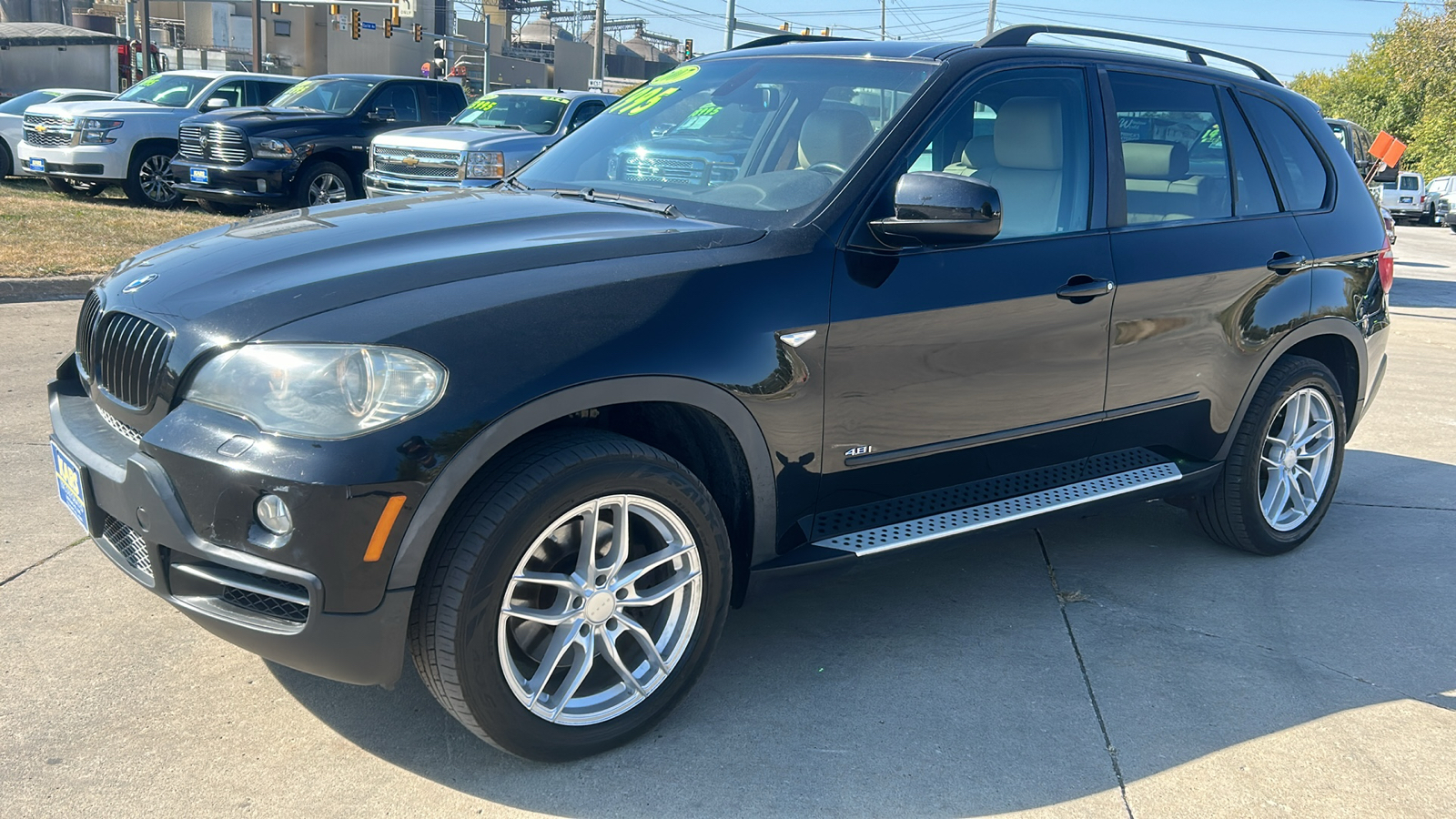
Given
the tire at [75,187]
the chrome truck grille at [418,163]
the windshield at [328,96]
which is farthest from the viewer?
the tire at [75,187]

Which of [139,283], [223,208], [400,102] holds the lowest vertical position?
[223,208]

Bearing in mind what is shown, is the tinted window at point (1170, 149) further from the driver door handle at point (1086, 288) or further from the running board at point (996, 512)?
the running board at point (996, 512)

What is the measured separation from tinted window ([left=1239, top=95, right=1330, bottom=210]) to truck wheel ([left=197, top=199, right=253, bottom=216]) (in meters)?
12.7

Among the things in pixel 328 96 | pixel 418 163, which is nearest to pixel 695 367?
pixel 418 163

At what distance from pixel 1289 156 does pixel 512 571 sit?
3588mm

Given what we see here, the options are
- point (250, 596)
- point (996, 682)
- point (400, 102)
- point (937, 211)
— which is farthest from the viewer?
point (400, 102)

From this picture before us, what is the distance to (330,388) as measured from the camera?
2568 mm

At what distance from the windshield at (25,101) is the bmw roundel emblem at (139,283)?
16.4 m

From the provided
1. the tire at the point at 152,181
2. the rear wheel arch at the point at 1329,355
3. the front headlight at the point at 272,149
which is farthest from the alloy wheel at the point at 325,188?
the rear wheel arch at the point at 1329,355

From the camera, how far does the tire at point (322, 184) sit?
44.9 feet

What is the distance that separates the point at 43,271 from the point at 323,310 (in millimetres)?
7882

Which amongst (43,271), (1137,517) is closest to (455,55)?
(43,271)

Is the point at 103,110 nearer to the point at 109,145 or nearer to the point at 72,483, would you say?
the point at 109,145

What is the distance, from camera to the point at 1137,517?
5262 millimetres
